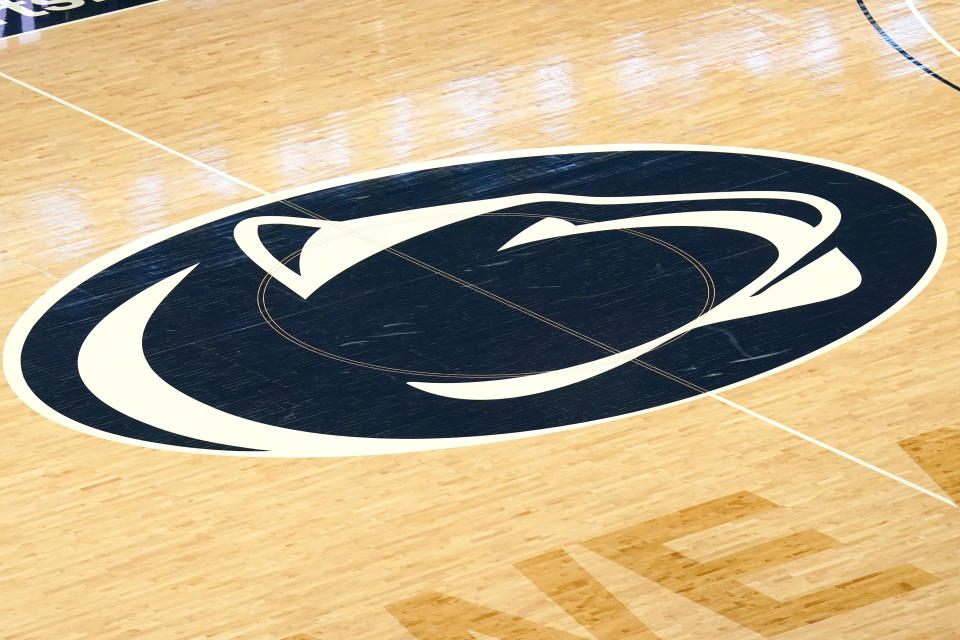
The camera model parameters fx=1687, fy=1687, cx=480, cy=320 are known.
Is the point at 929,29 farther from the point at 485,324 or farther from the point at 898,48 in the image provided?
the point at 485,324

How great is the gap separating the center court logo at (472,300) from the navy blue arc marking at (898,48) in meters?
2.20

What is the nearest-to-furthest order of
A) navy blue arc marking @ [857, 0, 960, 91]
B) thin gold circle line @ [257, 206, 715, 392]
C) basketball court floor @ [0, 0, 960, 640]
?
basketball court floor @ [0, 0, 960, 640] → thin gold circle line @ [257, 206, 715, 392] → navy blue arc marking @ [857, 0, 960, 91]

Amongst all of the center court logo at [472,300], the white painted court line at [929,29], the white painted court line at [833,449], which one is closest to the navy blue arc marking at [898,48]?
the white painted court line at [929,29]

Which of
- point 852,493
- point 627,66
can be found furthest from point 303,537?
point 627,66

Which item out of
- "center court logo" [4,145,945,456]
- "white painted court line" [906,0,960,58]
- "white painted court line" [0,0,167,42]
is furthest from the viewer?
"white painted court line" [0,0,167,42]

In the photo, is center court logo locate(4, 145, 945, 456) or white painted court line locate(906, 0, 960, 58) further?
white painted court line locate(906, 0, 960, 58)

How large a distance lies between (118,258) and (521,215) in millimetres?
3083

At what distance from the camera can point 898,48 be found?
623 inches

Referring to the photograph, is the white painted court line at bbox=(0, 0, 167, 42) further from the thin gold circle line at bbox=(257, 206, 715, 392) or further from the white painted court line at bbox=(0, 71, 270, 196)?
the thin gold circle line at bbox=(257, 206, 715, 392)

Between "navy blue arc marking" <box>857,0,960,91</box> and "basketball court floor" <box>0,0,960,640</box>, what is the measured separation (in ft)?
0.15

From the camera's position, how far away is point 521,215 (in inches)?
514

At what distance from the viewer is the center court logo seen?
10.7 metres

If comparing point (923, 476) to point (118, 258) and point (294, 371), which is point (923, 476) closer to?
point (294, 371)

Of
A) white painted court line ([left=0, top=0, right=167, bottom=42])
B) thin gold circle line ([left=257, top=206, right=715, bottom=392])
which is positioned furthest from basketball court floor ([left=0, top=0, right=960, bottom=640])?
white painted court line ([left=0, top=0, right=167, bottom=42])
